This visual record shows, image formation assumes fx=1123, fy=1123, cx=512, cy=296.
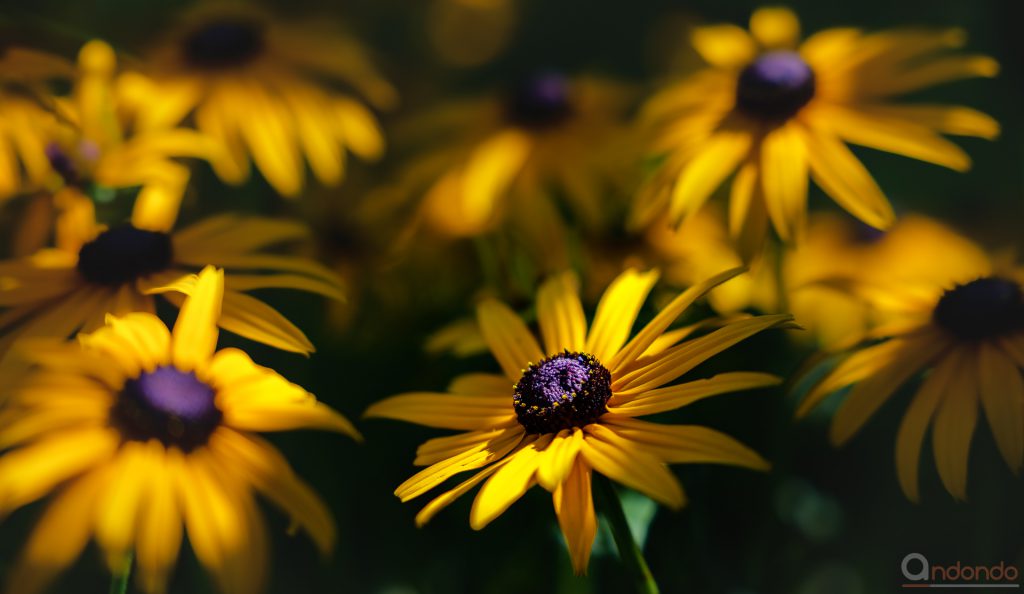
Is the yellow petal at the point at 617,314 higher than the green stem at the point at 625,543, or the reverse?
the yellow petal at the point at 617,314

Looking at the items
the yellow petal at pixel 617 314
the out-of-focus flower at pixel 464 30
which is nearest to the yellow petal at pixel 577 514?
the yellow petal at pixel 617 314

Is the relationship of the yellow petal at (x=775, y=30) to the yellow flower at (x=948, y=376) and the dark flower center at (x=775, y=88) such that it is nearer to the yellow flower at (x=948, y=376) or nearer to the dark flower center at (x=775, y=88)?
the dark flower center at (x=775, y=88)

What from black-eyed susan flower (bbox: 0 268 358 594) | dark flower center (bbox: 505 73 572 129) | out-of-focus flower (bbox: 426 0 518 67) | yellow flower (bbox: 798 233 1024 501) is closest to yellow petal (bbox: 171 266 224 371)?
black-eyed susan flower (bbox: 0 268 358 594)

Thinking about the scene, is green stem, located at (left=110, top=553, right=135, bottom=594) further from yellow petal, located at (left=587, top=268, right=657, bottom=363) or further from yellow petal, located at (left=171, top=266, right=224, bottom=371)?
yellow petal, located at (left=587, top=268, right=657, bottom=363)

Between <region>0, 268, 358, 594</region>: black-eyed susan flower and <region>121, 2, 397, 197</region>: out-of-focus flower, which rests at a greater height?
<region>121, 2, 397, 197</region>: out-of-focus flower

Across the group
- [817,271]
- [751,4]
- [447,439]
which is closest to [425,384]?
[447,439]

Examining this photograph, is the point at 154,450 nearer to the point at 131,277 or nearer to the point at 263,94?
the point at 131,277

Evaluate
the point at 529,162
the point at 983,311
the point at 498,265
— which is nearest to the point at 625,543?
the point at 983,311
